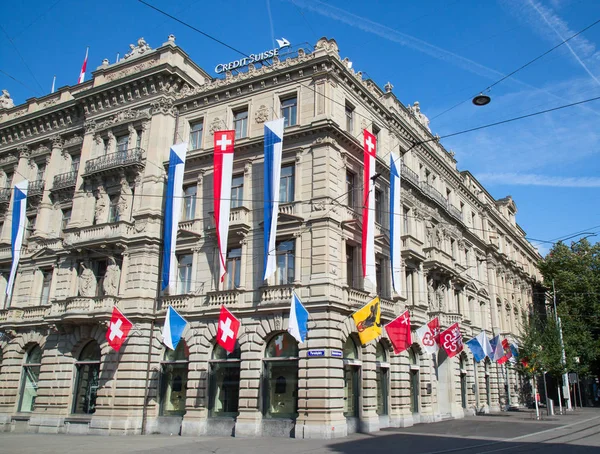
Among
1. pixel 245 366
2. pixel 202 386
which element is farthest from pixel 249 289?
pixel 202 386

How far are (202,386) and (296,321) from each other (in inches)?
295

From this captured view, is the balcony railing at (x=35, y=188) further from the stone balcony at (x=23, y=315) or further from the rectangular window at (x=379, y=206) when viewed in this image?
the rectangular window at (x=379, y=206)

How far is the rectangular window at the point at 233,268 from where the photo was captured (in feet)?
96.2

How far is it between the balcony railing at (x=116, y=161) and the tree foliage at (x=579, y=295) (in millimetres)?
42294

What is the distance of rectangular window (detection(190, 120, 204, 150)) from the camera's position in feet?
112

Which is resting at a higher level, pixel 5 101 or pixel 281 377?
pixel 5 101

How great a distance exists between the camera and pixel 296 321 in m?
Result: 24.5

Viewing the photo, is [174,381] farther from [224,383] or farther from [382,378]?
[382,378]

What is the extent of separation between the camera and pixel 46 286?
36.7 meters

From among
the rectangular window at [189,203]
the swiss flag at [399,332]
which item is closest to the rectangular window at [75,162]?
the rectangular window at [189,203]

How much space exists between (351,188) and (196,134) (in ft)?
36.1

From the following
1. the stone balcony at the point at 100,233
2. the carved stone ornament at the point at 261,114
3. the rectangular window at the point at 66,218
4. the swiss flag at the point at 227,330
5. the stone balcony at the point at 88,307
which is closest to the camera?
the swiss flag at the point at 227,330

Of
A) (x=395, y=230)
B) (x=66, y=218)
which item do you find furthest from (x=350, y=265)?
(x=66, y=218)

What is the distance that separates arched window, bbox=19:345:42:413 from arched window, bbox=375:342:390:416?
2095 centimetres
